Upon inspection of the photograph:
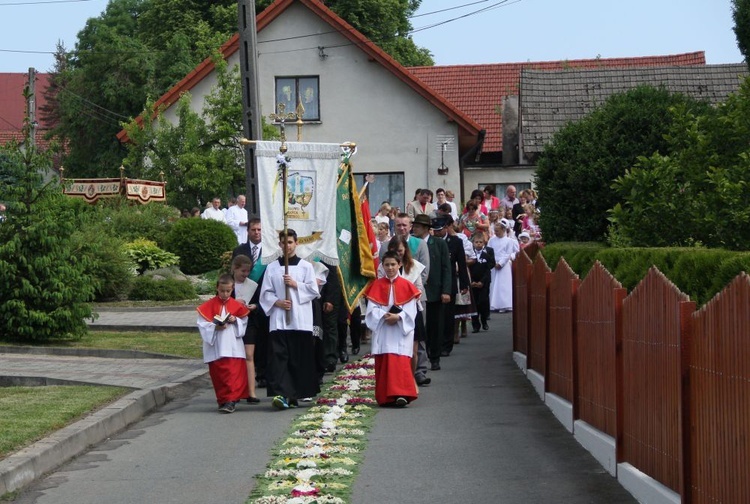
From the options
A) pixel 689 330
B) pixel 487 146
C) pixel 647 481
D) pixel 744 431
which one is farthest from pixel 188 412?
pixel 487 146

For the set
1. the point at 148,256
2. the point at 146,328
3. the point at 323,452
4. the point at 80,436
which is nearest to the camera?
the point at 323,452

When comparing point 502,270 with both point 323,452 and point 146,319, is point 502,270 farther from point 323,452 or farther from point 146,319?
point 323,452

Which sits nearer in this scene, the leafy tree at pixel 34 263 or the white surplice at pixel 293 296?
the white surplice at pixel 293 296

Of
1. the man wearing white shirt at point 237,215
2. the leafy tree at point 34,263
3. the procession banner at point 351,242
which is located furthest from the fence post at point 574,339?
the man wearing white shirt at point 237,215

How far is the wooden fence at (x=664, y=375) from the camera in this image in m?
6.54

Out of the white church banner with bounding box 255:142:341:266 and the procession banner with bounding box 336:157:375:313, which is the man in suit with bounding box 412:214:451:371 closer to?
the procession banner with bounding box 336:157:375:313

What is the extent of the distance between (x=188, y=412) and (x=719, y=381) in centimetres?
778

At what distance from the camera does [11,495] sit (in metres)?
9.20

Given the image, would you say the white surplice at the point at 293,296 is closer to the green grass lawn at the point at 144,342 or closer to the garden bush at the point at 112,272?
the green grass lawn at the point at 144,342

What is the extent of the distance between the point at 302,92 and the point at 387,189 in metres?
4.07

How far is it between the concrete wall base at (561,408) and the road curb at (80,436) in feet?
12.9

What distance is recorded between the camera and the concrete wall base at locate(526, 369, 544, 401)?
14094 mm

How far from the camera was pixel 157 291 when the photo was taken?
28.5 m

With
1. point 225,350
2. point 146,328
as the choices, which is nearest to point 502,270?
point 146,328
